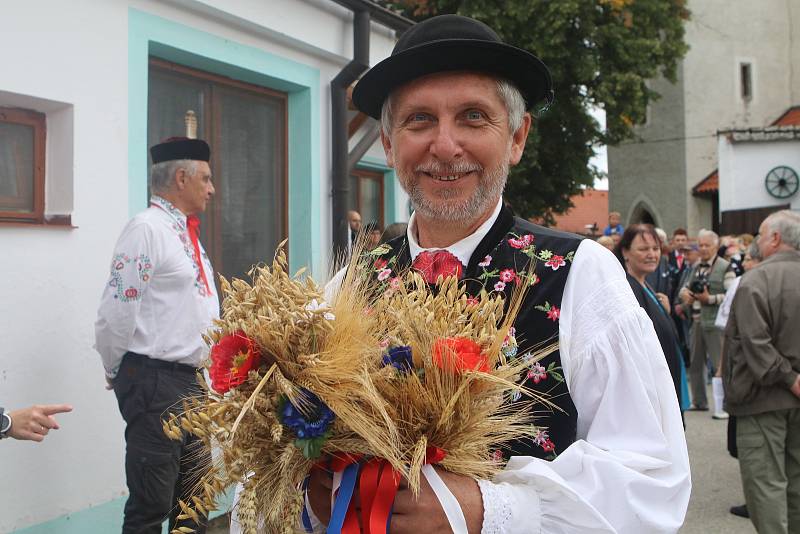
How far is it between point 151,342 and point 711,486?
4529mm

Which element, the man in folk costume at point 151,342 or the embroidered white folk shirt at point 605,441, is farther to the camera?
the man in folk costume at point 151,342

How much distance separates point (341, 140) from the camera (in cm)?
555

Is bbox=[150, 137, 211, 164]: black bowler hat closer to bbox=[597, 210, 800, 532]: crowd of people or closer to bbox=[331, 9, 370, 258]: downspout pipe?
bbox=[331, 9, 370, 258]: downspout pipe

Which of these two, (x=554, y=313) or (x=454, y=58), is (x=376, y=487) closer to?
(x=554, y=313)

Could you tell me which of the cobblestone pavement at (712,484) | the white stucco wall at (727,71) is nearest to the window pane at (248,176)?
the cobblestone pavement at (712,484)

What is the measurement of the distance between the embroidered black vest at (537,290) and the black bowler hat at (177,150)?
2390 mm

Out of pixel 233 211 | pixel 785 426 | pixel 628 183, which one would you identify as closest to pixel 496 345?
pixel 785 426

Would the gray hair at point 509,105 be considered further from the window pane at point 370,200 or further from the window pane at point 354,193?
the window pane at point 370,200

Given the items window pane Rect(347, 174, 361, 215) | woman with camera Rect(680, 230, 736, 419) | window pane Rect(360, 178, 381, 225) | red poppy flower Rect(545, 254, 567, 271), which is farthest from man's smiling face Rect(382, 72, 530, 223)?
woman with camera Rect(680, 230, 736, 419)

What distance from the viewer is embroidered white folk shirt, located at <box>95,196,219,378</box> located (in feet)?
10.8

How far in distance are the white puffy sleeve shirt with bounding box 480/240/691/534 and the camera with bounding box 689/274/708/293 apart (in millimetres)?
7091

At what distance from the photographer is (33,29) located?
339cm

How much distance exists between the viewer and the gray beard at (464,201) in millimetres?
1654

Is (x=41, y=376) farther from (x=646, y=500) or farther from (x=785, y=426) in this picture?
(x=785, y=426)
